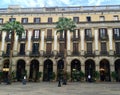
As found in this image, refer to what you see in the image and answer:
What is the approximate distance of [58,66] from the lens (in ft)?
186

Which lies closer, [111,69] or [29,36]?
[111,69]

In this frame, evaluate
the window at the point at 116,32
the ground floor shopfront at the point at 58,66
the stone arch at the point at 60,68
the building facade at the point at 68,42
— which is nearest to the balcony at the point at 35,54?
the building facade at the point at 68,42

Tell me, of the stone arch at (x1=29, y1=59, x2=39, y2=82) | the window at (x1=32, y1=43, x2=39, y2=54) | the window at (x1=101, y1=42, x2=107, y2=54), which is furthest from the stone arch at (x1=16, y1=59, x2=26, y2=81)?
the window at (x1=101, y1=42, x2=107, y2=54)

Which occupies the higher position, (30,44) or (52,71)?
(30,44)

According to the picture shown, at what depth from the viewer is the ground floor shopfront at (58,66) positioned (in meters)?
54.0

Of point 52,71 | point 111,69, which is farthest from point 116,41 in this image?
point 52,71

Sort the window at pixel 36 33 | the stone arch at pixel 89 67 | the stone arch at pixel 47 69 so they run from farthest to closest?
the window at pixel 36 33, the stone arch at pixel 47 69, the stone arch at pixel 89 67

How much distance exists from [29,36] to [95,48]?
56.9 feet

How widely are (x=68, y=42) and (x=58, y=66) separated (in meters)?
6.70

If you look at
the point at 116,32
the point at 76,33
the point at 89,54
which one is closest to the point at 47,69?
the point at 89,54

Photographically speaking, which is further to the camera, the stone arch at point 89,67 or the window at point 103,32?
the window at point 103,32

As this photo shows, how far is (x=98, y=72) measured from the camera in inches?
2042

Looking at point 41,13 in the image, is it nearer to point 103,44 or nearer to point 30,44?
point 30,44

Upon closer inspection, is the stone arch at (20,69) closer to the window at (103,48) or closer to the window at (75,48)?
the window at (75,48)
